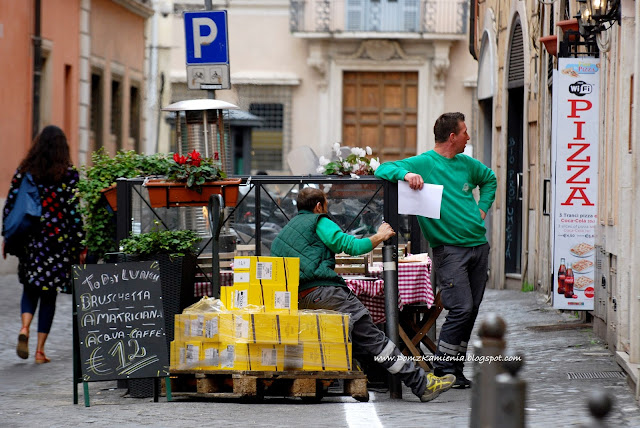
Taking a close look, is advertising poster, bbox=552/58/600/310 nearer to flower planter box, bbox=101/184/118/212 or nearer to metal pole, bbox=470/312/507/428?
flower planter box, bbox=101/184/118/212

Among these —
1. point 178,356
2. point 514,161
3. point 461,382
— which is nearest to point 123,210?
point 178,356

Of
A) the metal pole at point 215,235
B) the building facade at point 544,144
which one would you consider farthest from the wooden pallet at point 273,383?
the building facade at point 544,144

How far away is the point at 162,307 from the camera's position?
8844mm

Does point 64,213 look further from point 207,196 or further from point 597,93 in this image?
point 597,93

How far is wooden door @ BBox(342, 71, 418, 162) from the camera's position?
136ft

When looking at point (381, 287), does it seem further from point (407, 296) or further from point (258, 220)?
point (258, 220)

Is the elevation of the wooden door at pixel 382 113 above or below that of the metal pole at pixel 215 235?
above

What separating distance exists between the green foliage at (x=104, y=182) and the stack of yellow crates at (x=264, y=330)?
5.00 feet

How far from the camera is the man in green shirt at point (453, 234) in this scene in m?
9.20

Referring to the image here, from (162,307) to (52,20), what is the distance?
16.6 m

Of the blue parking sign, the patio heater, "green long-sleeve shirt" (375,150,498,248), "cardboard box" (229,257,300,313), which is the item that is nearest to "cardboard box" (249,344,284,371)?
"cardboard box" (229,257,300,313)

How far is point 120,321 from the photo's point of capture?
8.76m

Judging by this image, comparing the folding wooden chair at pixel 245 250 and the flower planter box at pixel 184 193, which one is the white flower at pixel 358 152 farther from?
the folding wooden chair at pixel 245 250

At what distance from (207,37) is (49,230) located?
223 centimetres
